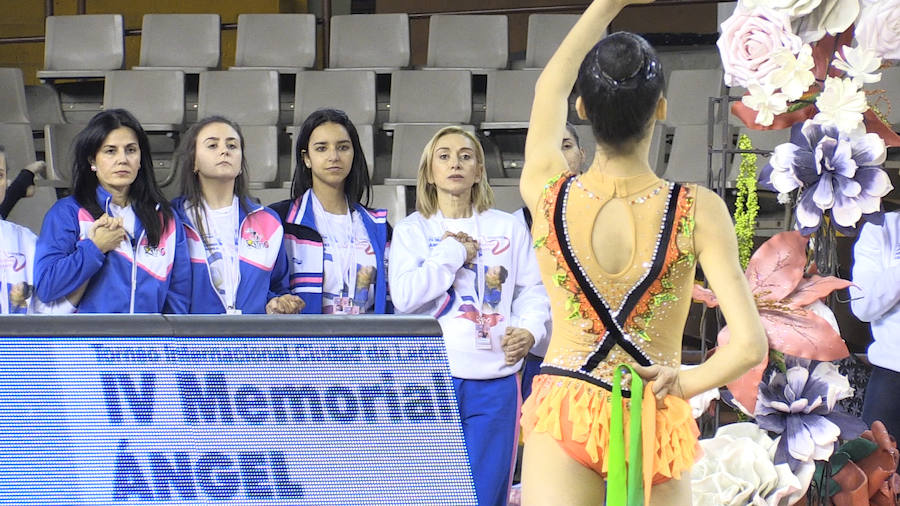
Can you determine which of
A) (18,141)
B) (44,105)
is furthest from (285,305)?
(44,105)

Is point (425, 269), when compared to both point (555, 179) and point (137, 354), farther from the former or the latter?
point (137, 354)

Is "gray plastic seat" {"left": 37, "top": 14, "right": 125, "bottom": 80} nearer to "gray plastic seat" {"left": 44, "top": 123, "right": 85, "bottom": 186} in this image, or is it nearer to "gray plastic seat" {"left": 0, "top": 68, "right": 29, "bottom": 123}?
"gray plastic seat" {"left": 0, "top": 68, "right": 29, "bottom": 123}

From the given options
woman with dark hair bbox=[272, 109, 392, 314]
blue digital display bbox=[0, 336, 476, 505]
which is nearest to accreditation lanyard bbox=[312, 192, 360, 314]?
woman with dark hair bbox=[272, 109, 392, 314]

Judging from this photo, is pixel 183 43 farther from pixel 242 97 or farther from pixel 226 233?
pixel 226 233

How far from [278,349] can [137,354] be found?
137 mm

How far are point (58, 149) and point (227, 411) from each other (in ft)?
15.8

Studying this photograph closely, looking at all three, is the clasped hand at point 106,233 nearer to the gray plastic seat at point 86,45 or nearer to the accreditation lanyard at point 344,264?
the accreditation lanyard at point 344,264

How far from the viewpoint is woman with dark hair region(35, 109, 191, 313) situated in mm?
2639

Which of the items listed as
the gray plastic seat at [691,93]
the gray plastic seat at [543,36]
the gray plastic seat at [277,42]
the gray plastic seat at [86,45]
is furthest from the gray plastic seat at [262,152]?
the gray plastic seat at [691,93]

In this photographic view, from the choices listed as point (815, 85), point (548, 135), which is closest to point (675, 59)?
point (815, 85)

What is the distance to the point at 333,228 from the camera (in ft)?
9.44

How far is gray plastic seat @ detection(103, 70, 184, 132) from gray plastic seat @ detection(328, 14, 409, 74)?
84cm

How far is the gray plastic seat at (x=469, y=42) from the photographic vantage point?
19.1ft

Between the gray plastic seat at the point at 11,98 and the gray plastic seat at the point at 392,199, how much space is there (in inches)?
83.2
